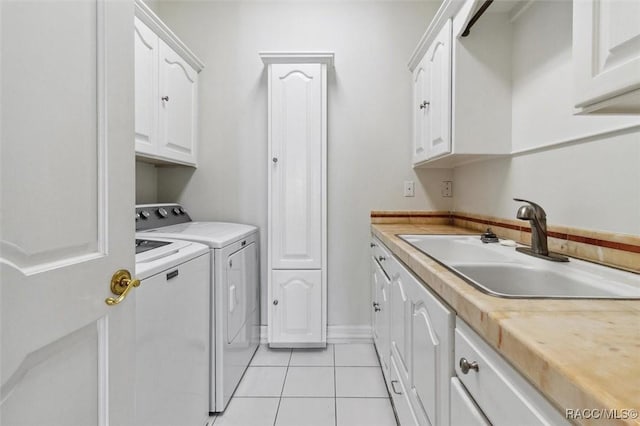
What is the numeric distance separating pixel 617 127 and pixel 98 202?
5.05 ft

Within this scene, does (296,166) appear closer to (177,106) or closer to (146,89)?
(177,106)

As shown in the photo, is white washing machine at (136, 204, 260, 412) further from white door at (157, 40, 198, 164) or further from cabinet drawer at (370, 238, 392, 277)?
cabinet drawer at (370, 238, 392, 277)

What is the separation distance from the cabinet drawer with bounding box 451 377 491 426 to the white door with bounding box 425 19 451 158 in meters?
1.27

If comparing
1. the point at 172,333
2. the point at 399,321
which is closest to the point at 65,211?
the point at 172,333

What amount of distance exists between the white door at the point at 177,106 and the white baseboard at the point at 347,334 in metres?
1.51

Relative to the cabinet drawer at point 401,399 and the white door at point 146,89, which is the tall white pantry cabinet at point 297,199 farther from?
the cabinet drawer at point 401,399

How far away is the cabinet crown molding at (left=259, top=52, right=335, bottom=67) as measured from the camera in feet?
7.05

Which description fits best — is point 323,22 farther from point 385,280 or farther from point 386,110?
point 385,280

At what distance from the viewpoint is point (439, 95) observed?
1.78m

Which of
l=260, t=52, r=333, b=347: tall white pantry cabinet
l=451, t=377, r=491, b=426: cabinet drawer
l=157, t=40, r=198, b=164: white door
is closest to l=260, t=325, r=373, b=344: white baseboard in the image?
l=260, t=52, r=333, b=347: tall white pantry cabinet

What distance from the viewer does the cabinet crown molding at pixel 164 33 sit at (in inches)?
65.9

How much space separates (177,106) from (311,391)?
2081 millimetres

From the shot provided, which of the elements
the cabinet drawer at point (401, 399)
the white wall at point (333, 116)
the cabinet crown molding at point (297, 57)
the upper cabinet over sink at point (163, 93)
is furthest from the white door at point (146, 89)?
the cabinet drawer at point (401, 399)

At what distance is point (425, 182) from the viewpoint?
2416 mm
